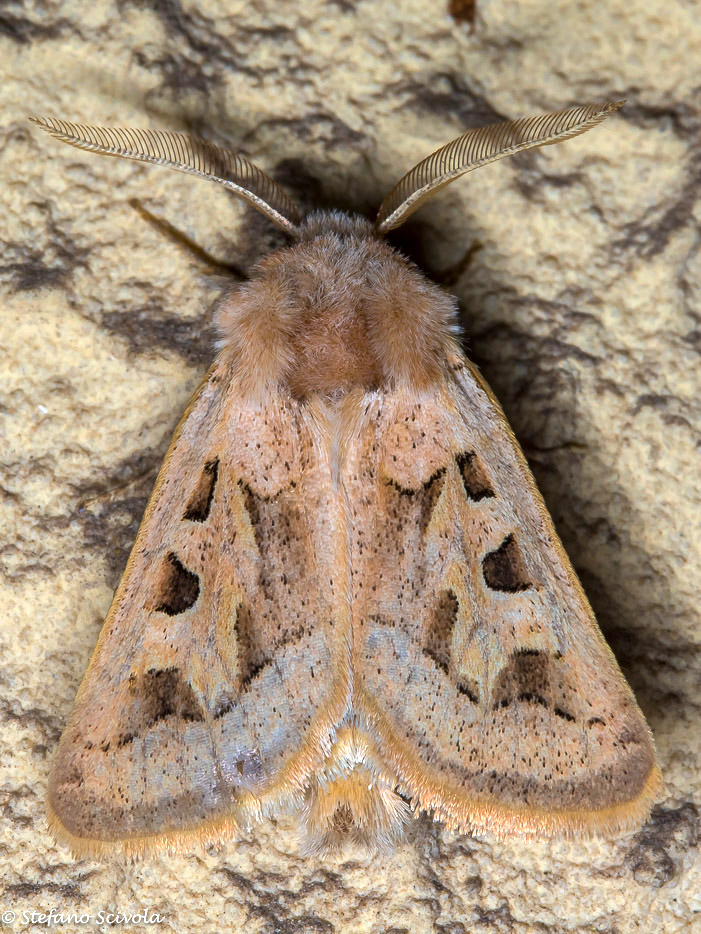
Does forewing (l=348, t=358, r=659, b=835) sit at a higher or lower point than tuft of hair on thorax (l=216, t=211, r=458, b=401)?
lower

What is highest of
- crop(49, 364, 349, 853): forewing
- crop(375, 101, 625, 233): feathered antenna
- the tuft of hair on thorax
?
crop(375, 101, 625, 233): feathered antenna

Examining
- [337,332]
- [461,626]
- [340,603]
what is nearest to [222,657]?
[340,603]

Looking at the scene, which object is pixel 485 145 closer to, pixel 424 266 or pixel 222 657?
pixel 424 266

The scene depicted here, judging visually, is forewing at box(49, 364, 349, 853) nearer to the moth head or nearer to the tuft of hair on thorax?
the tuft of hair on thorax

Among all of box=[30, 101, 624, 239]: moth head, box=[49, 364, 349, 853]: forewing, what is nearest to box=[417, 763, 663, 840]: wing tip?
box=[49, 364, 349, 853]: forewing

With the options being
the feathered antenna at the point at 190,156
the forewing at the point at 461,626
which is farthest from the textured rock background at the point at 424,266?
the forewing at the point at 461,626

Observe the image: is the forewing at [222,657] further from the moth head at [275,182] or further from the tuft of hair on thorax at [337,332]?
the moth head at [275,182]
